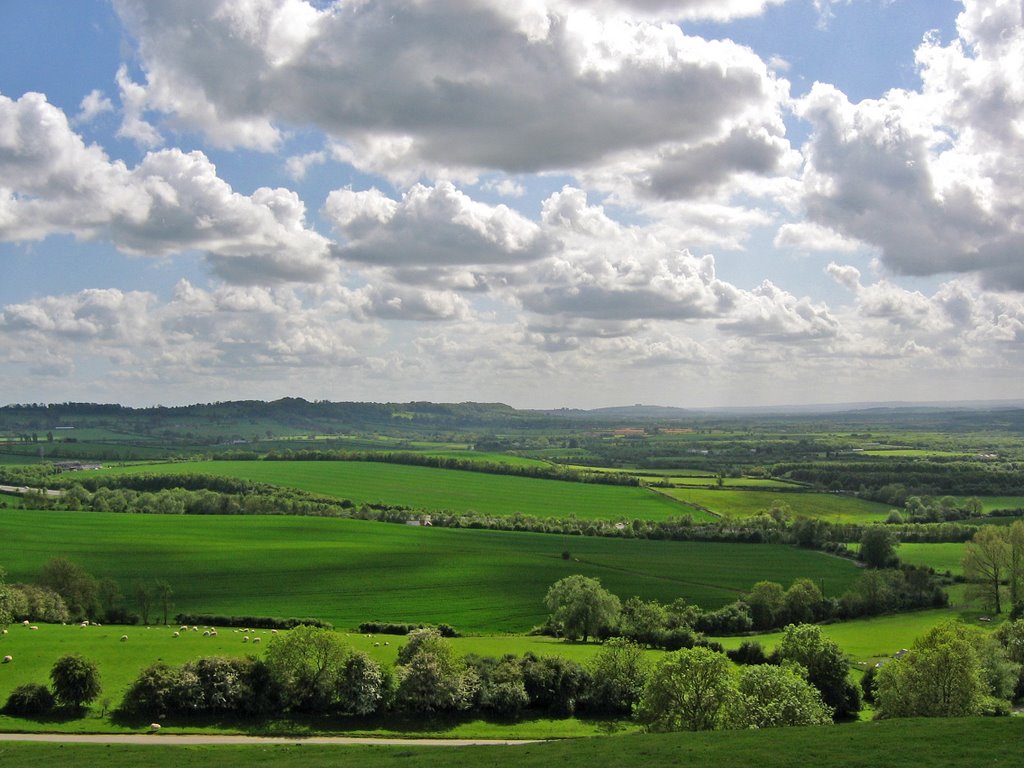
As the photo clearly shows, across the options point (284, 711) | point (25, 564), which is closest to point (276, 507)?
point (25, 564)

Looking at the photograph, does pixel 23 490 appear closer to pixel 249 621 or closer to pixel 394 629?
pixel 249 621

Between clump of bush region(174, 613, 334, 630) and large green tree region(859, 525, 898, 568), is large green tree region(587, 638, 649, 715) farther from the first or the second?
large green tree region(859, 525, 898, 568)

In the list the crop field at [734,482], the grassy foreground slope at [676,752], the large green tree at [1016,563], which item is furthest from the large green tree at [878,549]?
the grassy foreground slope at [676,752]

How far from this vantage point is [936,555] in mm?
108938

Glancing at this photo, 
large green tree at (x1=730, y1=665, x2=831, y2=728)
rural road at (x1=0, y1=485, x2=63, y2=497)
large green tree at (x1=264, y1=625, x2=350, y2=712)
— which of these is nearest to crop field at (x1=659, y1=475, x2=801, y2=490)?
large green tree at (x1=730, y1=665, x2=831, y2=728)

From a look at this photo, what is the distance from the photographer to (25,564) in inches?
3548

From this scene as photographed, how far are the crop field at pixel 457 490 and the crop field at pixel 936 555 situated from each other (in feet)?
115

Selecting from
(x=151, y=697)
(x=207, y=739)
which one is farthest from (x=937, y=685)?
(x=151, y=697)

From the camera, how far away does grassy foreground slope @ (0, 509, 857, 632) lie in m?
83.2

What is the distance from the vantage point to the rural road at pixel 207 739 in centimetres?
4359

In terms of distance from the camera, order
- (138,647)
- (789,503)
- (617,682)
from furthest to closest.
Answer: (789,503), (138,647), (617,682)

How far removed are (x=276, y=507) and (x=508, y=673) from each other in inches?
3702

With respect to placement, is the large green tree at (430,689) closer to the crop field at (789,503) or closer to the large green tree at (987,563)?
the large green tree at (987,563)

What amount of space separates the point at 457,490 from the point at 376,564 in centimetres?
7236
